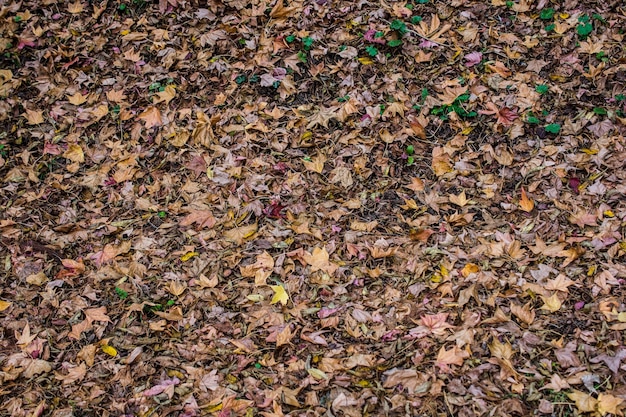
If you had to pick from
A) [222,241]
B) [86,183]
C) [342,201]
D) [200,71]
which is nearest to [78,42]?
[200,71]

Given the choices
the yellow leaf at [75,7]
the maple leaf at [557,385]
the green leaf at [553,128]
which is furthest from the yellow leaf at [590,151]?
the yellow leaf at [75,7]

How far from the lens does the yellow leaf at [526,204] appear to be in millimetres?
3053

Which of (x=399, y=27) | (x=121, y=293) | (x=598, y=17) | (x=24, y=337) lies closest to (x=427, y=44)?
(x=399, y=27)

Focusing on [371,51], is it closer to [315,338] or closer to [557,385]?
[315,338]

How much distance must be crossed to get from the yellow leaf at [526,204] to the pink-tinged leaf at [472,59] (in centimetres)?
110

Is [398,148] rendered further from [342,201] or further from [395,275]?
[395,275]

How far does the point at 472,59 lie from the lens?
3.72 meters

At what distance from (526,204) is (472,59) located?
1.21 m

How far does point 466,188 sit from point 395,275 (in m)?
0.75

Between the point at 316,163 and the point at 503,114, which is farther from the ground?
the point at 503,114

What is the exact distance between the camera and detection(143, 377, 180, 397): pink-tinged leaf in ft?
8.55

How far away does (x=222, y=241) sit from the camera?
3.13 m

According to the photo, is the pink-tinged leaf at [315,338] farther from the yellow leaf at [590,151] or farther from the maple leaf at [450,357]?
the yellow leaf at [590,151]

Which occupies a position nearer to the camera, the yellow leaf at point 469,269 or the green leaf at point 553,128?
the yellow leaf at point 469,269
